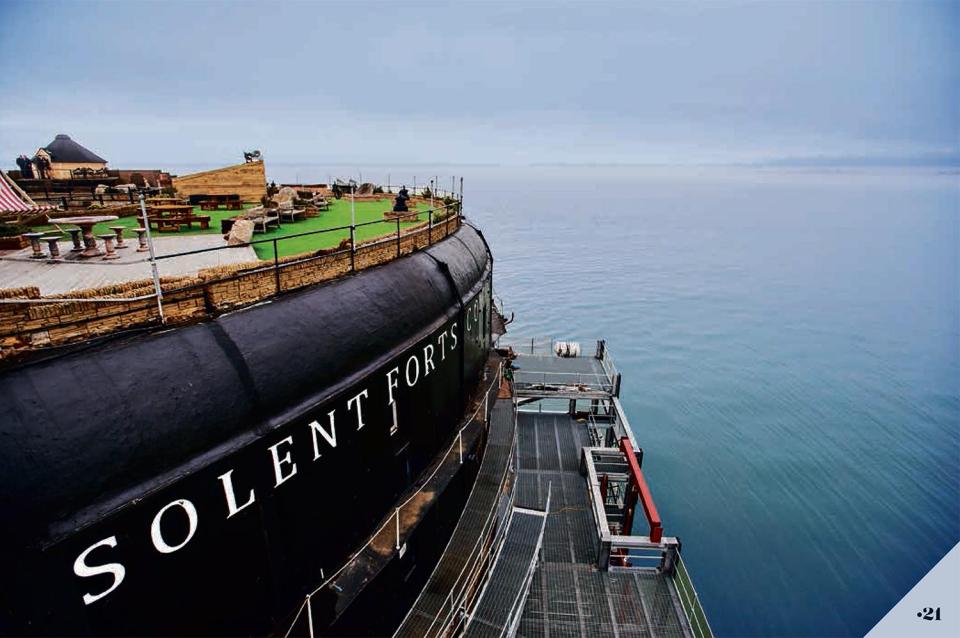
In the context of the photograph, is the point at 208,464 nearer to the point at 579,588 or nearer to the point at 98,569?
the point at 98,569

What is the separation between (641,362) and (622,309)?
13386 mm

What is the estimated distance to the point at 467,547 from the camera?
12.2 m

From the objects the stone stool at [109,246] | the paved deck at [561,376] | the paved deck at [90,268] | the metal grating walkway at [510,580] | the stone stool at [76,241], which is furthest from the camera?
the paved deck at [561,376]

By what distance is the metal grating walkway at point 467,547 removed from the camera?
1040cm

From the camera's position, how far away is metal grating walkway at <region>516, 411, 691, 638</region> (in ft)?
45.3

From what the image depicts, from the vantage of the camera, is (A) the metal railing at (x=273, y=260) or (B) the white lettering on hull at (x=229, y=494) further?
(B) the white lettering on hull at (x=229, y=494)

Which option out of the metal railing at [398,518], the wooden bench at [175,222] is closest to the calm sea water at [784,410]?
the metal railing at [398,518]

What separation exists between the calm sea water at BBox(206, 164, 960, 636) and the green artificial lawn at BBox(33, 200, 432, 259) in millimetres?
20109

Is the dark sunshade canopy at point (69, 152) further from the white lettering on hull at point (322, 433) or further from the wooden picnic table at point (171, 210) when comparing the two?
the white lettering on hull at point (322, 433)

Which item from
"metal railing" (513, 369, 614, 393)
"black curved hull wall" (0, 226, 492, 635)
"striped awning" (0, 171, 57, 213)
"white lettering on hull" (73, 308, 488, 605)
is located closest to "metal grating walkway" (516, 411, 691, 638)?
"metal railing" (513, 369, 614, 393)

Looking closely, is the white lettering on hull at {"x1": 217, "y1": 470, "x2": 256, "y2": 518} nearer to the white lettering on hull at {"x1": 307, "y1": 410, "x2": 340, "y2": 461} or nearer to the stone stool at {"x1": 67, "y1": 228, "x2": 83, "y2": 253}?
the white lettering on hull at {"x1": 307, "y1": 410, "x2": 340, "y2": 461}

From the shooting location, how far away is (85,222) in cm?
1002

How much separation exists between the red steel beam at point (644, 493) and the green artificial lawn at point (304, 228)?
11.7m

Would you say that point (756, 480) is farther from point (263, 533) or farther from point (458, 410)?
point (263, 533)
